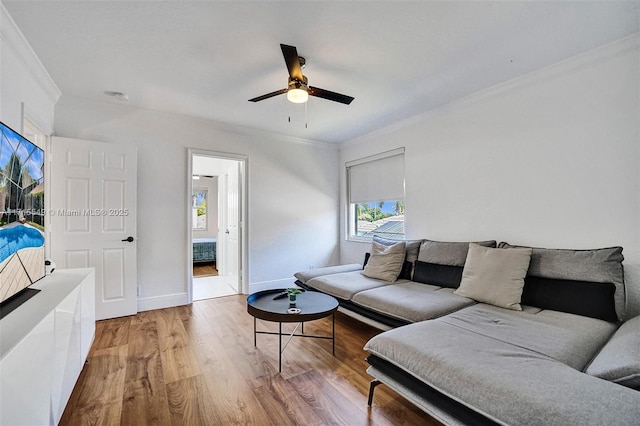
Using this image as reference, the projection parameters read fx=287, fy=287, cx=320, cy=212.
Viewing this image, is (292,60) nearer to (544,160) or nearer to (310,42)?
(310,42)

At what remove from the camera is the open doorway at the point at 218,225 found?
434 cm

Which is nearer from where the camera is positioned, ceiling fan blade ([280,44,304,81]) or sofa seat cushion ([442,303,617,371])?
sofa seat cushion ([442,303,617,371])

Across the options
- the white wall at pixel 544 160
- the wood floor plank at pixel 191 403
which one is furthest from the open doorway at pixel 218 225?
the white wall at pixel 544 160

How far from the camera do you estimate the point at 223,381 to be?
6.70ft

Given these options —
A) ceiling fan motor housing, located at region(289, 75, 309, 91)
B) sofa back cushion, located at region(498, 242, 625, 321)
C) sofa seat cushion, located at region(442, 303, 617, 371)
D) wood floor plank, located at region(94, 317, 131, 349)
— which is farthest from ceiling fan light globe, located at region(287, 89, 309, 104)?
wood floor plank, located at region(94, 317, 131, 349)

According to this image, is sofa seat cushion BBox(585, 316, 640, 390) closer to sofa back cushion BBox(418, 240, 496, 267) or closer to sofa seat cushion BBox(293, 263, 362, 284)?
sofa back cushion BBox(418, 240, 496, 267)

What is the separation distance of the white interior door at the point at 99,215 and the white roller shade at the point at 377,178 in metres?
3.19

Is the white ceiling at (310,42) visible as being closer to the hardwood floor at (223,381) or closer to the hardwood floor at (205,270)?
the hardwood floor at (223,381)

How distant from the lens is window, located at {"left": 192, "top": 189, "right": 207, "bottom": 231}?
7730 millimetres

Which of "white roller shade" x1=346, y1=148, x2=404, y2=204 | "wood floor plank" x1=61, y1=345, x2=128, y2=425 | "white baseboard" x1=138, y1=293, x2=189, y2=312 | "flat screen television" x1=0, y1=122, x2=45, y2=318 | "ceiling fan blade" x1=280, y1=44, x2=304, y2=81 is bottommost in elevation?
"wood floor plank" x1=61, y1=345, x2=128, y2=425

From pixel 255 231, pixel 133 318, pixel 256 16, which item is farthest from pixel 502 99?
pixel 133 318

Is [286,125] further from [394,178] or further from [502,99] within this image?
[502,99]

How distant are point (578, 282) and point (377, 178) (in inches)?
109

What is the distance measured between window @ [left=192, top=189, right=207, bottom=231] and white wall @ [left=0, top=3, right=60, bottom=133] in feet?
16.2
